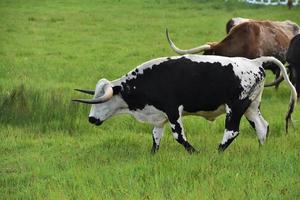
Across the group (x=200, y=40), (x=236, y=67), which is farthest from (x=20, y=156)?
(x=200, y=40)

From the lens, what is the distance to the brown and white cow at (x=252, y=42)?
37.9 ft

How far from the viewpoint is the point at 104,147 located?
27.1 ft

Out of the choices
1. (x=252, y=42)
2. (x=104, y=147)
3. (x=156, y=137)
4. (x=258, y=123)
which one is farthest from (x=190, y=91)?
(x=252, y=42)

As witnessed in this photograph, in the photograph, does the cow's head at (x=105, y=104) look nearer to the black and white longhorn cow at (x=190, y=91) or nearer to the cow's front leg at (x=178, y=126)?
the black and white longhorn cow at (x=190, y=91)

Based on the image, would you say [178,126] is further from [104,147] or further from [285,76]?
[285,76]

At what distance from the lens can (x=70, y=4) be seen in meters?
31.3

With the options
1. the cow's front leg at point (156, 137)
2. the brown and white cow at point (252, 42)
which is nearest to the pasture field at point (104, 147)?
the cow's front leg at point (156, 137)

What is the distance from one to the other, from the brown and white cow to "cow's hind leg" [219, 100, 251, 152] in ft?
10.5

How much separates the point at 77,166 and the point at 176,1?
26.0 m

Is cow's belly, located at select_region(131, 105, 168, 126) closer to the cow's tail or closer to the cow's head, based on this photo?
the cow's head

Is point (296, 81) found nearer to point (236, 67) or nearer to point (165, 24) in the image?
point (236, 67)

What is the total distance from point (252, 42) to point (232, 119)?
4809 millimetres

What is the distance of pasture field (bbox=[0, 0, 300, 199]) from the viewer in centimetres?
612

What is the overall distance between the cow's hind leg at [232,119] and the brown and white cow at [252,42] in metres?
3.20
